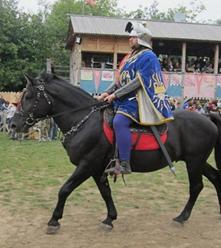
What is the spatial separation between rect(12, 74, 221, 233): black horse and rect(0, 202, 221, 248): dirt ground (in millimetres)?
221

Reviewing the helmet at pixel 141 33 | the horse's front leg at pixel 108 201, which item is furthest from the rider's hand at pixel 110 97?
the horse's front leg at pixel 108 201

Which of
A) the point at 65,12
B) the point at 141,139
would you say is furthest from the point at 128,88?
the point at 65,12

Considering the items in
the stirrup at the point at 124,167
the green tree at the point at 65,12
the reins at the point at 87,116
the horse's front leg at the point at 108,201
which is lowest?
the horse's front leg at the point at 108,201

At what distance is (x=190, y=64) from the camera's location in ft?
111

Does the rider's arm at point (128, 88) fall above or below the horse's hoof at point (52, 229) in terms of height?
above

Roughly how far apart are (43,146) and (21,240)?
11083mm

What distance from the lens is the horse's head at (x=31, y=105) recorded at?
235 inches

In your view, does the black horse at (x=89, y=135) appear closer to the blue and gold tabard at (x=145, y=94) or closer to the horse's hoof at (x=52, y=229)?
the horse's hoof at (x=52, y=229)

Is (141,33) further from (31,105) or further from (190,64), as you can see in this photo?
(190,64)

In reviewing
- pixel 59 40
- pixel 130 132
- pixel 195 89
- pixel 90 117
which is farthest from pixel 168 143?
pixel 59 40

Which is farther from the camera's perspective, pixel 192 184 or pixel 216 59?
pixel 216 59

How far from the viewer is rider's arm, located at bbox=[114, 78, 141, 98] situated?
229 inches

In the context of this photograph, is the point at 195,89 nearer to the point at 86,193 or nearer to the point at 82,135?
the point at 86,193

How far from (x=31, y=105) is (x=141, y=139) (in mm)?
1517
